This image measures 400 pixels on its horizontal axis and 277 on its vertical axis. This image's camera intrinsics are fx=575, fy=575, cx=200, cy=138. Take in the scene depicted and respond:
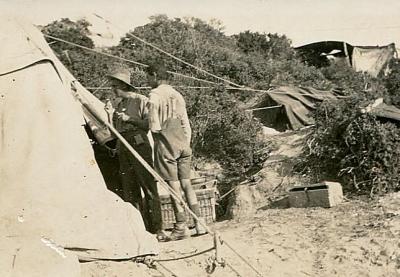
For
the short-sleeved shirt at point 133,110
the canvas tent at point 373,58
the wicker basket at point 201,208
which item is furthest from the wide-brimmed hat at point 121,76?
the canvas tent at point 373,58

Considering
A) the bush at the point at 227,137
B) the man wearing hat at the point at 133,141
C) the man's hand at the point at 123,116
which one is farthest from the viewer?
the bush at the point at 227,137

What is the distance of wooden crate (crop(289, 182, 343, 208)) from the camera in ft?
22.6

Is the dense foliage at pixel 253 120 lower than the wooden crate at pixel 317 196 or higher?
higher

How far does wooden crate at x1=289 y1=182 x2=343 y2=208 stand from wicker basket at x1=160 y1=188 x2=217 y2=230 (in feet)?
3.54

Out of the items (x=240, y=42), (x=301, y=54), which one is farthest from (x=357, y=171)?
(x=240, y=42)

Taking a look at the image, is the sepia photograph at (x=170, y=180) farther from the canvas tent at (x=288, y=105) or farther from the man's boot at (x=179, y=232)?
the canvas tent at (x=288, y=105)

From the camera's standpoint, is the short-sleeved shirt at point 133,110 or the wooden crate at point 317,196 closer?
the short-sleeved shirt at point 133,110

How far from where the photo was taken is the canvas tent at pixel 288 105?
14852 millimetres

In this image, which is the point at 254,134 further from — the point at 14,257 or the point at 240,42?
the point at 240,42

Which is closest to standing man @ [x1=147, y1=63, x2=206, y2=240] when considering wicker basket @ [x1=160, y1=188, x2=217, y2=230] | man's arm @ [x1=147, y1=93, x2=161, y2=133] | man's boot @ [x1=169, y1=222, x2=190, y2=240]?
man's boot @ [x1=169, y1=222, x2=190, y2=240]

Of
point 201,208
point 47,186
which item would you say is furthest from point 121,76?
point 47,186

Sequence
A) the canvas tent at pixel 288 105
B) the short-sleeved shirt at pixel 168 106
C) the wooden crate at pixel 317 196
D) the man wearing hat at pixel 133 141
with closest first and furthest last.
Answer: the short-sleeved shirt at pixel 168 106 → the man wearing hat at pixel 133 141 → the wooden crate at pixel 317 196 → the canvas tent at pixel 288 105

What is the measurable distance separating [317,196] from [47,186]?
→ 398 cm

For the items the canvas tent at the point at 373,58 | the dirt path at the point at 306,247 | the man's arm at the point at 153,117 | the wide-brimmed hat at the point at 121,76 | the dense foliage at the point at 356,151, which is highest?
the canvas tent at the point at 373,58
